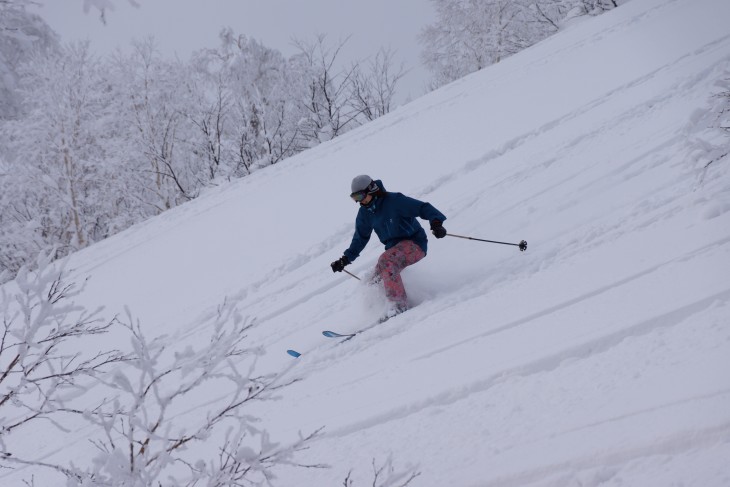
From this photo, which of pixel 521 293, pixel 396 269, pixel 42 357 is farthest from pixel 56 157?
pixel 521 293

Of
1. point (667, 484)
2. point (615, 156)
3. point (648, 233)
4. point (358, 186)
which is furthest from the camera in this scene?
point (615, 156)

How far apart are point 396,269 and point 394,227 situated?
0.48 meters

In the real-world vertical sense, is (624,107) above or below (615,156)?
above

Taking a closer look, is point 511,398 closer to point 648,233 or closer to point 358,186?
point 648,233

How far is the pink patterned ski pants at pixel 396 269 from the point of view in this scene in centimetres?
454

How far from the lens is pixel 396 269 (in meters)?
4.56

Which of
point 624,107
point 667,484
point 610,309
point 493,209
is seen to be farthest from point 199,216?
point 667,484

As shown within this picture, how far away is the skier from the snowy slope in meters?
0.28

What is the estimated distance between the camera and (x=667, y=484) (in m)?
1.75

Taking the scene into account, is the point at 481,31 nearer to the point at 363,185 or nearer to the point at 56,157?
the point at 56,157

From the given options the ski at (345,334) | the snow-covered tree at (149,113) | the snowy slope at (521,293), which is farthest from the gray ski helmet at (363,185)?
the snow-covered tree at (149,113)

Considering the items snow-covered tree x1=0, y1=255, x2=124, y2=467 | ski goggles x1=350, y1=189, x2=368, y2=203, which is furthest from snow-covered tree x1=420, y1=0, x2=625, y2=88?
snow-covered tree x1=0, y1=255, x2=124, y2=467

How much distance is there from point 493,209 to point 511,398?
400 centimetres

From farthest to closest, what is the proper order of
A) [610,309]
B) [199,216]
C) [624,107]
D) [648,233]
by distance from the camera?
[199,216] → [624,107] → [648,233] → [610,309]
